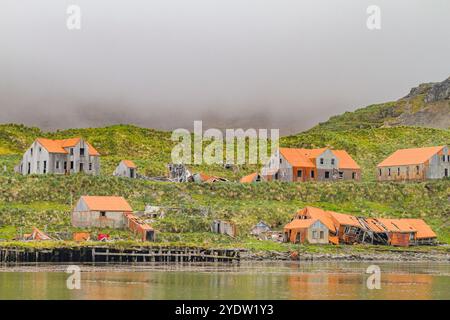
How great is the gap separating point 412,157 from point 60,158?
48.6 metres

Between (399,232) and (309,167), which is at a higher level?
(309,167)

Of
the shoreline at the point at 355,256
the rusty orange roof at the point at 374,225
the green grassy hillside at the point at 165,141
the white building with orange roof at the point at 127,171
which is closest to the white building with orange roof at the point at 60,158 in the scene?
the white building with orange roof at the point at 127,171

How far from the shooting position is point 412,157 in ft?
424

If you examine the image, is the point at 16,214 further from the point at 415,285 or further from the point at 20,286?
the point at 415,285

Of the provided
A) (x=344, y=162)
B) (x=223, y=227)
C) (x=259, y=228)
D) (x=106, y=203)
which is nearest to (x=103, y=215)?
(x=106, y=203)

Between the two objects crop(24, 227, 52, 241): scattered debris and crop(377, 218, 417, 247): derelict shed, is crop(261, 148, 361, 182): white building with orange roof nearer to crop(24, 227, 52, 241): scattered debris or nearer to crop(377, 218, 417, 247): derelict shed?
crop(377, 218, 417, 247): derelict shed

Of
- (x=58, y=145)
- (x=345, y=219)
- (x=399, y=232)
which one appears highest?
(x=58, y=145)

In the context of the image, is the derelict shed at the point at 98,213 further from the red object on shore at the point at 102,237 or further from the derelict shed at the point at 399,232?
the derelict shed at the point at 399,232

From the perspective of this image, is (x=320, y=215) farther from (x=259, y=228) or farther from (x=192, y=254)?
(x=192, y=254)

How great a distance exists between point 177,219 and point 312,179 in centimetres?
3204

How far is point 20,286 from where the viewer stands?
5672cm

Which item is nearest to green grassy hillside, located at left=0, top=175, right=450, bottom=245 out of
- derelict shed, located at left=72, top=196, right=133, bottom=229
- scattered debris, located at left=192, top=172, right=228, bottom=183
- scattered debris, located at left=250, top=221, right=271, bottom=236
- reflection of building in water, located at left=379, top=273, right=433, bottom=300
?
scattered debris, located at left=250, top=221, right=271, bottom=236

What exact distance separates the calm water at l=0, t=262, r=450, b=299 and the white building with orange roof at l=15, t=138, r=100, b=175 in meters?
36.9
